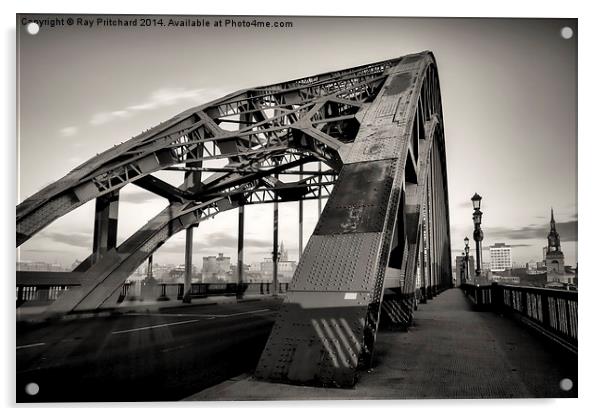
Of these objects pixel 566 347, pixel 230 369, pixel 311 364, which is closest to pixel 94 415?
pixel 230 369

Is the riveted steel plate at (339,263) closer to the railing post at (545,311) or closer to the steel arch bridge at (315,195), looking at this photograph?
the steel arch bridge at (315,195)

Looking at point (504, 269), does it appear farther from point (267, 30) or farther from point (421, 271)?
point (267, 30)

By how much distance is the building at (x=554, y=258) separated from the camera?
286 inches

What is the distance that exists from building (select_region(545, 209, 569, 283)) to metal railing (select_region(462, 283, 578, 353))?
9.5 inches

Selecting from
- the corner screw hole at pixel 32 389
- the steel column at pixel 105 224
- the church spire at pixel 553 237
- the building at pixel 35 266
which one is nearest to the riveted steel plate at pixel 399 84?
the church spire at pixel 553 237

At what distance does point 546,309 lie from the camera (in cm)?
931

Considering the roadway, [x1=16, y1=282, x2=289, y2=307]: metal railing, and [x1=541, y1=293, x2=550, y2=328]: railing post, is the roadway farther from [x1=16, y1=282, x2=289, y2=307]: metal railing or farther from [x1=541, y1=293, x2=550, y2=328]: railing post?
[x1=541, y1=293, x2=550, y2=328]: railing post

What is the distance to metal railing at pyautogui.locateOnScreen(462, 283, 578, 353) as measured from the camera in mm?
7312

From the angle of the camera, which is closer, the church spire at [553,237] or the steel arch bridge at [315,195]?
the steel arch bridge at [315,195]

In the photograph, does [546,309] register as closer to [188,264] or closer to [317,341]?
[317,341]

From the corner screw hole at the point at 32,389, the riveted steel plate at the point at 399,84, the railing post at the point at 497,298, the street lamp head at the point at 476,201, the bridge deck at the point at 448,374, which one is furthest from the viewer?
the street lamp head at the point at 476,201

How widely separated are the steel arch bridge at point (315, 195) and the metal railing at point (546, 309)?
2722mm

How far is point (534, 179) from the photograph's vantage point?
305 inches

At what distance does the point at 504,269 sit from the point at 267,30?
13.3m
